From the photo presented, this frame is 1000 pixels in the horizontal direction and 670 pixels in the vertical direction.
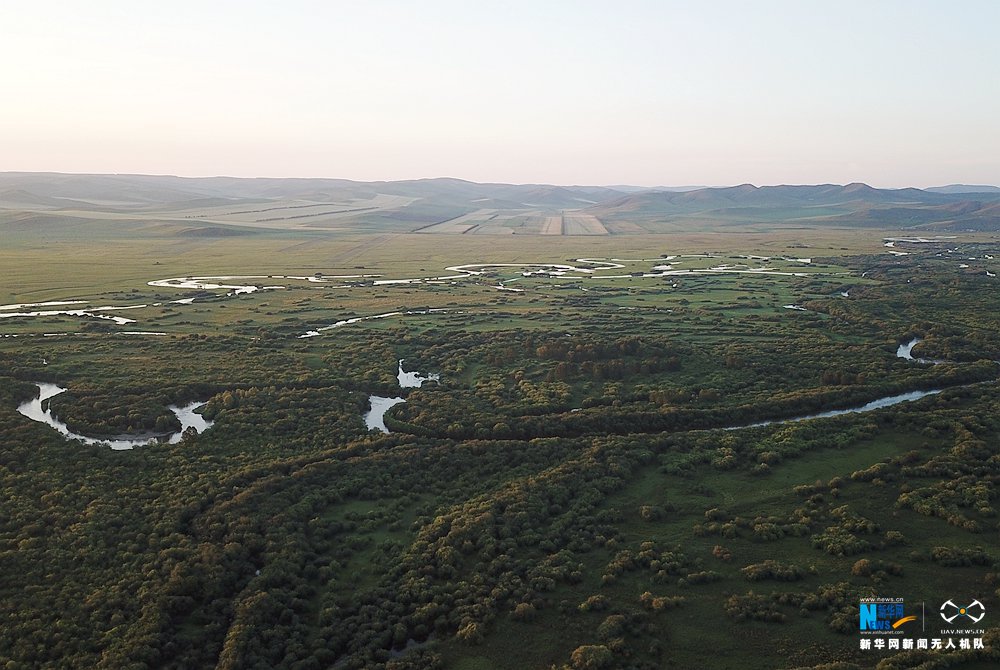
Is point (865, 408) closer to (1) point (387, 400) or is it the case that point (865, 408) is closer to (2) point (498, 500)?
(2) point (498, 500)

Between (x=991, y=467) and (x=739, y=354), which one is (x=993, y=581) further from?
(x=739, y=354)

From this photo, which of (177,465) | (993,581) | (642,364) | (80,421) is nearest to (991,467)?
(993,581)

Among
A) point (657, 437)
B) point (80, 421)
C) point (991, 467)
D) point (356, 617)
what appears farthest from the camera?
point (80, 421)

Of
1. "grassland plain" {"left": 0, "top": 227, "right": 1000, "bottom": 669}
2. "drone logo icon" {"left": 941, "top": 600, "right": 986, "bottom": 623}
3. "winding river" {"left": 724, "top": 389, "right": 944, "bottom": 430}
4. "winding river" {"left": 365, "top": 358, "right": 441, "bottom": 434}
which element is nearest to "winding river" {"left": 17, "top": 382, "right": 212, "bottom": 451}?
"grassland plain" {"left": 0, "top": 227, "right": 1000, "bottom": 669}

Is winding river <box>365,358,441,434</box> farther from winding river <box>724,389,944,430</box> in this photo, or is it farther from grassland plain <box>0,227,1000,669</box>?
winding river <box>724,389,944,430</box>

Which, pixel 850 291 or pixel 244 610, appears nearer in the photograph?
pixel 244 610

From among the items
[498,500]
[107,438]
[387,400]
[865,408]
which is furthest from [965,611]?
[107,438]
